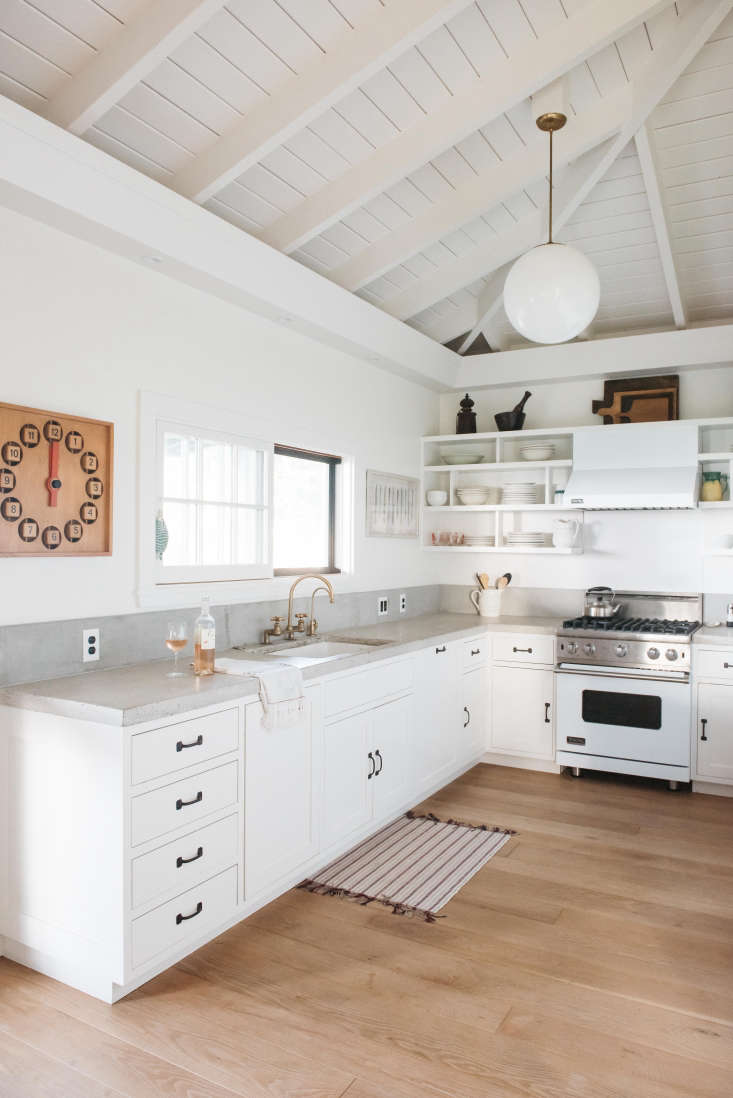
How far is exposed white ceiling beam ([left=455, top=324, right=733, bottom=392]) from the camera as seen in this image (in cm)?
482

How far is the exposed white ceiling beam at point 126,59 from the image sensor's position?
2359mm

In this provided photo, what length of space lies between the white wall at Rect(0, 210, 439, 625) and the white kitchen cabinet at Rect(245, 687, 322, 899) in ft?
2.62

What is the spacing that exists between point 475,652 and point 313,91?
3171mm

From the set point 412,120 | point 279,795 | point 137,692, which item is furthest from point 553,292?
point 279,795

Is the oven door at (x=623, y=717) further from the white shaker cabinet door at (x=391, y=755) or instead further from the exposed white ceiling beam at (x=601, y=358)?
the exposed white ceiling beam at (x=601, y=358)

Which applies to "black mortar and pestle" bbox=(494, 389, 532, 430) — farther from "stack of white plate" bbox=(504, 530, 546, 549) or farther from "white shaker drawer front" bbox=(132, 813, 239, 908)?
"white shaker drawer front" bbox=(132, 813, 239, 908)

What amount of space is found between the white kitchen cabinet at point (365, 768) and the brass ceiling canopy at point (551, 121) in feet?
8.88

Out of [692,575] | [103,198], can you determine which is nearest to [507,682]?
[692,575]

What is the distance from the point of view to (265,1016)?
2.34 meters

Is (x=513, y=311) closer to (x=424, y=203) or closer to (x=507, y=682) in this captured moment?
(x=424, y=203)

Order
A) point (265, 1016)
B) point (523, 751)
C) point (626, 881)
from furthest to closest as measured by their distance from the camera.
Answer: point (523, 751) < point (626, 881) < point (265, 1016)

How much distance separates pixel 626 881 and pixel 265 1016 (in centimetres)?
172

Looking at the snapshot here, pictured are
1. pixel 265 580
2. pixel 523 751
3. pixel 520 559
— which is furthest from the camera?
pixel 520 559

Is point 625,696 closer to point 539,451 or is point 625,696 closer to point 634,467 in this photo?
point 634,467
